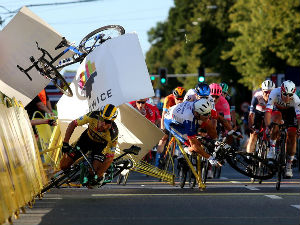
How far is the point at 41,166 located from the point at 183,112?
255 cm

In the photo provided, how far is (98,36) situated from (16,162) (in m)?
6.37

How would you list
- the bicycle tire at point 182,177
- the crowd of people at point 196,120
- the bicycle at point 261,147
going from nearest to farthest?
the crowd of people at point 196,120
the bicycle tire at point 182,177
the bicycle at point 261,147

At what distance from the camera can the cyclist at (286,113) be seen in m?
16.6

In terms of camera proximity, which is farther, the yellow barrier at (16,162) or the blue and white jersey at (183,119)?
the blue and white jersey at (183,119)

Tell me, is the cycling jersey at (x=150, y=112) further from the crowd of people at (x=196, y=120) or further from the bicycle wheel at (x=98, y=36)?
the bicycle wheel at (x=98, y=36)

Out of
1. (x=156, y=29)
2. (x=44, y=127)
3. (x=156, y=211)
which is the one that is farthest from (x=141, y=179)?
(x=156, y=29)

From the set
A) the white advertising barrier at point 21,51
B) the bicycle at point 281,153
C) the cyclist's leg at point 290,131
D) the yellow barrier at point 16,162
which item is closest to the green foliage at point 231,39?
the cyclist's leg at point 290,131

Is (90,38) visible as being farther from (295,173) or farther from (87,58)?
(295,173)

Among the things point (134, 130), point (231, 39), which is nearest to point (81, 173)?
point (134, 130)

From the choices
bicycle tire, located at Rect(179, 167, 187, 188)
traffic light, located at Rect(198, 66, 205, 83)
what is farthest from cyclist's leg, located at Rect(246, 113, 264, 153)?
traffic light, located at Rect(198, 66, 205, 83)

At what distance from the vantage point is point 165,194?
14711mm

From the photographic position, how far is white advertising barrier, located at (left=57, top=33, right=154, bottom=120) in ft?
51.8

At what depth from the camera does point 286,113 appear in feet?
56.1

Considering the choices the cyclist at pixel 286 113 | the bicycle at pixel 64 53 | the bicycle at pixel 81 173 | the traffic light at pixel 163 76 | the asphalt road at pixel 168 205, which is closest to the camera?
the asphalt road at pixel 168 205
